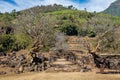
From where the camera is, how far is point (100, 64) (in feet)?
129

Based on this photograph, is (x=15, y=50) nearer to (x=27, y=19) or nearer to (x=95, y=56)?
(x=27, y=19)

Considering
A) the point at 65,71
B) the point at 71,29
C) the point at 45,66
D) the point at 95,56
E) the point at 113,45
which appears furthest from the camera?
the point at 71,29

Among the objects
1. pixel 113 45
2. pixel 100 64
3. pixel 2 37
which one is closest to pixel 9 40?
pixel 2 37

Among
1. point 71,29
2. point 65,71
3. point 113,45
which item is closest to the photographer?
point 65,71

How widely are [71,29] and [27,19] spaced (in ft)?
161

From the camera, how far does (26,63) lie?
128 feet

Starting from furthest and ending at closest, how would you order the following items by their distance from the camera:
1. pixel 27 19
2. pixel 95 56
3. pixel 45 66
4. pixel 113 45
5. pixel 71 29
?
pixel 71 29
pixel 113 45
pixel 27 19
pixel 95 56
pixel 45 66

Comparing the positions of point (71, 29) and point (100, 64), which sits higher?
point (71, 29)

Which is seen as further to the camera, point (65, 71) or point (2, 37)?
point (2, 37)

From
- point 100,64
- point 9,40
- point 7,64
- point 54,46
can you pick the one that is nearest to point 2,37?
point 9,40

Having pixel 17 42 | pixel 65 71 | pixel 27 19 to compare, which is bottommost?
pixel 65 71

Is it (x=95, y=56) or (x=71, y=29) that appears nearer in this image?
(x=95, y=56)

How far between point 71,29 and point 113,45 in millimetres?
42234

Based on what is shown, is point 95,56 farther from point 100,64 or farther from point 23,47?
point 23,47
